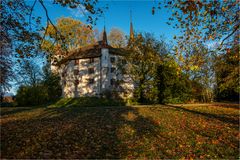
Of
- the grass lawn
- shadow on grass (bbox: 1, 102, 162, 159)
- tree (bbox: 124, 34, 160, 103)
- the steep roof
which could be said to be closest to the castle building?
the steep roof

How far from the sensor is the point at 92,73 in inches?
1276

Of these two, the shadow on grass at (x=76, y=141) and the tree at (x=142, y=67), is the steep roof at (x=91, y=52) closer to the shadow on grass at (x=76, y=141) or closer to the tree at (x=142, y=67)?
the tree at (x=142, y=67)

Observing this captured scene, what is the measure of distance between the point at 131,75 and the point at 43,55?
16.6 meters

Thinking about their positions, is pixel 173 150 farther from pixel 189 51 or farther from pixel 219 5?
pixel 219 5

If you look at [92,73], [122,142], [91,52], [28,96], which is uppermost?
[91,52]

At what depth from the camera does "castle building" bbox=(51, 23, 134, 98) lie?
3091 centimetres

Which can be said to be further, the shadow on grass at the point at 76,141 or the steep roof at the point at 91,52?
the steep roof at the point at 91,52

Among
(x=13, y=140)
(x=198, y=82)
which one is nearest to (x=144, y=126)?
(x=13, y=140)

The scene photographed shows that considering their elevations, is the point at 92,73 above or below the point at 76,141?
above

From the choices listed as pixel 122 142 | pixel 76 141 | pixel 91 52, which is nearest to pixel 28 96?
pixel 91 52

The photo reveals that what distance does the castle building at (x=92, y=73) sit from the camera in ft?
101

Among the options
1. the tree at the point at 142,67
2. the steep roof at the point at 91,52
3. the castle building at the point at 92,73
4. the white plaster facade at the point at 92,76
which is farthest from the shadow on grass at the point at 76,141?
the steep roof at the point at 91,52

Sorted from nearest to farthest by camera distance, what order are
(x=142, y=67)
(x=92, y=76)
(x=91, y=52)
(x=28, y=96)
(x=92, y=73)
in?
(x=142, y=67), (x=28, y=96), (x=92, y=76), (x=92, y=73), (x=91, y=52)

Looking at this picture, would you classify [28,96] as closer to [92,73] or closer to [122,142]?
[92,73]
